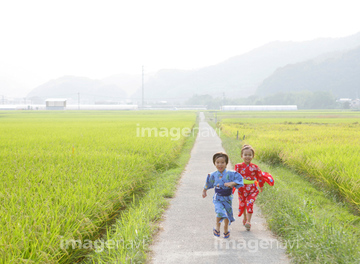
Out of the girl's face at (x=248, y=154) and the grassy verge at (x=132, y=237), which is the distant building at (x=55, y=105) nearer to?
the grassy verge at (x=132, y=237)

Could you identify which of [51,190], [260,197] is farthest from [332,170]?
[51,190]

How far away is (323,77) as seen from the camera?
176m

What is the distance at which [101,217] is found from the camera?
4309mm

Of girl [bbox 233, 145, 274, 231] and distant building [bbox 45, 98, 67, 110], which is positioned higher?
distant building [bbox 45, 98, 67, 110]

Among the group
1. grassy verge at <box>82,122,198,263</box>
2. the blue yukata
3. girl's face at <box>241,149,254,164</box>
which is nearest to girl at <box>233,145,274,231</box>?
girl's face at <box>241,149,254,164</box>

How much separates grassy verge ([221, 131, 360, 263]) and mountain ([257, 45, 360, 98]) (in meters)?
169

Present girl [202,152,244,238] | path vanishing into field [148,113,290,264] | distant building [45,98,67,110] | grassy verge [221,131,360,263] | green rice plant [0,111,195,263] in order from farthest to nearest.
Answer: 1. distant building [45,98,67,110]
2. girl [202,152,244,238]
3. path vanishing into field [148,113,290,264]
4. grassy verge [221,131,360,263]
5. green rice plant [0,111,195,263]

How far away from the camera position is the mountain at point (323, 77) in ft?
550

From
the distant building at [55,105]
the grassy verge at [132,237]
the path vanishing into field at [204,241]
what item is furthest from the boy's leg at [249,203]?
the distant building at [55,105]

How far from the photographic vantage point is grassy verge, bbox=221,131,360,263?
3.19 meters

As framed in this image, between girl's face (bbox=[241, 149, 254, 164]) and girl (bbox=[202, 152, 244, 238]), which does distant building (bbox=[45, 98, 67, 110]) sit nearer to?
girl's face (bbox=[241, 149, 254, 164])

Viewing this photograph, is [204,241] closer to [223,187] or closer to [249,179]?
[223,187]

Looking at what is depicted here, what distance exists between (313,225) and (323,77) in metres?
194

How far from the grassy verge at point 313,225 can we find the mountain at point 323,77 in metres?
169
